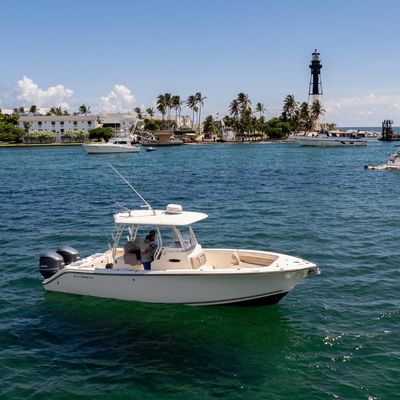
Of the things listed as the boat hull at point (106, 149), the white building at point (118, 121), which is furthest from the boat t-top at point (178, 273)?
the white building at point (118, 121)

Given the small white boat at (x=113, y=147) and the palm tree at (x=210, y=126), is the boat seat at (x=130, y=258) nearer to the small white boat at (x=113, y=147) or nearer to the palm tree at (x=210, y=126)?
the small white boat at (x=113, y=147)

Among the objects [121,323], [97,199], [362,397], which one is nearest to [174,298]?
[121,323]

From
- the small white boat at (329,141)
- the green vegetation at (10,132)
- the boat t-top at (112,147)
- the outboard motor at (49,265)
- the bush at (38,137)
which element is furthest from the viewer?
the bush at (38,137)

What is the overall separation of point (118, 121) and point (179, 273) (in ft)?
559

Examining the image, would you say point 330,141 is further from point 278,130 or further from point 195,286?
point 195,286

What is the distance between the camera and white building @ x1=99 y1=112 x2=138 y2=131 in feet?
586

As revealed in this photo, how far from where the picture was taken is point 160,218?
50.4 ft

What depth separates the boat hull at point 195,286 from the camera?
46.9 ft

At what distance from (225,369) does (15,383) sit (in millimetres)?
Result: 4942

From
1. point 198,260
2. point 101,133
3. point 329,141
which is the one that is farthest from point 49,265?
point 101,133

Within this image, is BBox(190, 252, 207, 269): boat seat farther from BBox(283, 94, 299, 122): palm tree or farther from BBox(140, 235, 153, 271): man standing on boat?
BBox(283, 94, 299, 122): palm tree

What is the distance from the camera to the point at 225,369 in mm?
11695

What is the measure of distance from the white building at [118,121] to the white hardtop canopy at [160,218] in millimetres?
163356

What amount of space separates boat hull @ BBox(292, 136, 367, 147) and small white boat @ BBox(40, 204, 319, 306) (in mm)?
126465
